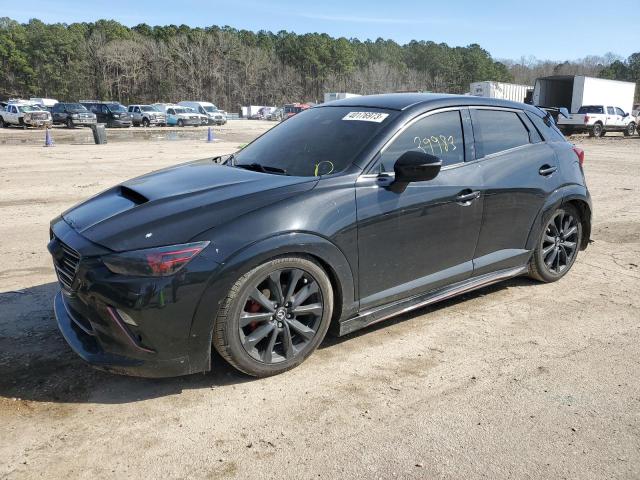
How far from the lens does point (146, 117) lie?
45.3 m

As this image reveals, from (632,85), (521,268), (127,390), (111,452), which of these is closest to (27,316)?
(127,390)

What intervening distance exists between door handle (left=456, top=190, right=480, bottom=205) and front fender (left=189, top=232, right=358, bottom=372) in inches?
46.4

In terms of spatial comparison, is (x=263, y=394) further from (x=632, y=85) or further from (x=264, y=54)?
(x=264, y=54)

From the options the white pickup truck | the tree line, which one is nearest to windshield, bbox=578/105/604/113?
the white pickup truck

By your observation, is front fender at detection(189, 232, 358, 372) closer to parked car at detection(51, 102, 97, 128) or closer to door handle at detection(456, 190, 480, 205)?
door handle at detection(456, 190, 480, 205)

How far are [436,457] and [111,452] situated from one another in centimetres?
157

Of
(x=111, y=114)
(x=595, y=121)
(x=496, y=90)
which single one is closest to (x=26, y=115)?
(x=111, y=114)

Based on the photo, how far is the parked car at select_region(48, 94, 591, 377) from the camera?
2.92 m

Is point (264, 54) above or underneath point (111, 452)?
above

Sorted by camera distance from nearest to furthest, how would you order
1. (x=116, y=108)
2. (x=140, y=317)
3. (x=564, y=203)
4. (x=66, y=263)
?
(x=140, y=317) → (x=66, y=263) → (x=564, y=203) → (x=116, y=108)

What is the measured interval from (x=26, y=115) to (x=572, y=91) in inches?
1420

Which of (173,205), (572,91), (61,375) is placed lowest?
(61,375)

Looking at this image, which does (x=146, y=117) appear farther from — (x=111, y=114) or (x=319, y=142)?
(x=319, y=142)

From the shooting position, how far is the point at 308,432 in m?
2.81
